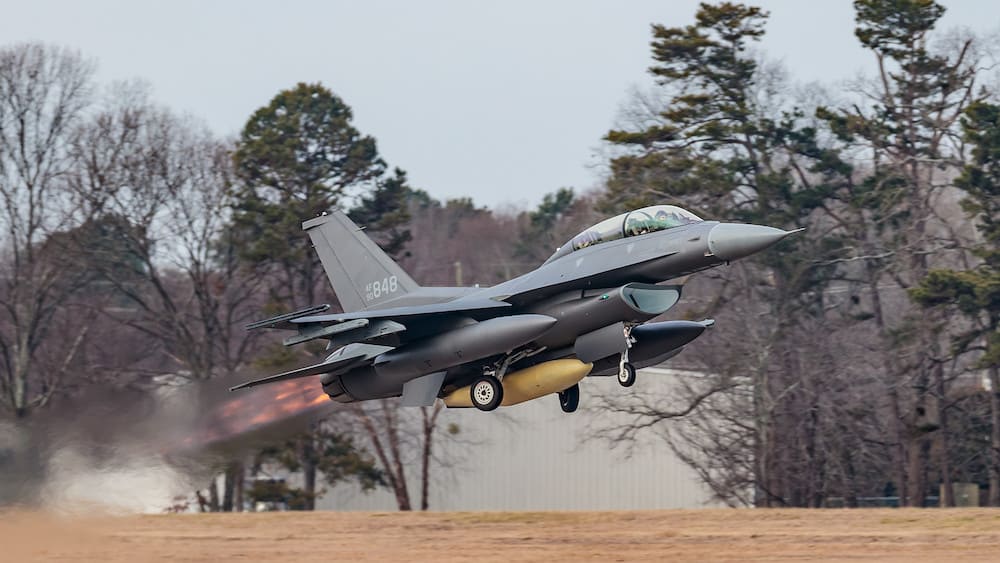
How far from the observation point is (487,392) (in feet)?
76.0

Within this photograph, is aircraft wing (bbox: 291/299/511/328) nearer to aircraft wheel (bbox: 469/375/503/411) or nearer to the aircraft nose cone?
aircraft wheel (bbox: 469/375/503/411)

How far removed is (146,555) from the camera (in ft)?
75.6

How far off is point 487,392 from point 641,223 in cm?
413

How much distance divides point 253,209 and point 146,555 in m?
23.0

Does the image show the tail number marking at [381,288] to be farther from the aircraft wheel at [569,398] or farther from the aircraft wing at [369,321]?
the aircraft wheel at [569,398]

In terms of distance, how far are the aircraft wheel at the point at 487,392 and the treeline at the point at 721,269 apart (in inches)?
522

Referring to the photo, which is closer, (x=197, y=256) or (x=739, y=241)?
(x=739, y=241)

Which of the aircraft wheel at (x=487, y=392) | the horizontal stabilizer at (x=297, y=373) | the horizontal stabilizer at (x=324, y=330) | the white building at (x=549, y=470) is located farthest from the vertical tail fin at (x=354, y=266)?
the white building at (x=549, y=470)

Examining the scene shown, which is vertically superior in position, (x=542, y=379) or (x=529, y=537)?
(x=542, y=379)

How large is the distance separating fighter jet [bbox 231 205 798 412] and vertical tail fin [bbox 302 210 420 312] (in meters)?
0.32

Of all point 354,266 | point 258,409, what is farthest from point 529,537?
point 354,266

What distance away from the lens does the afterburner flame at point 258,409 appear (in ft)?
82.0

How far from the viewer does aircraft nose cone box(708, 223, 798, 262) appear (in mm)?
20625

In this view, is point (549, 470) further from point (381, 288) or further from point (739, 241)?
point (739, 241)
